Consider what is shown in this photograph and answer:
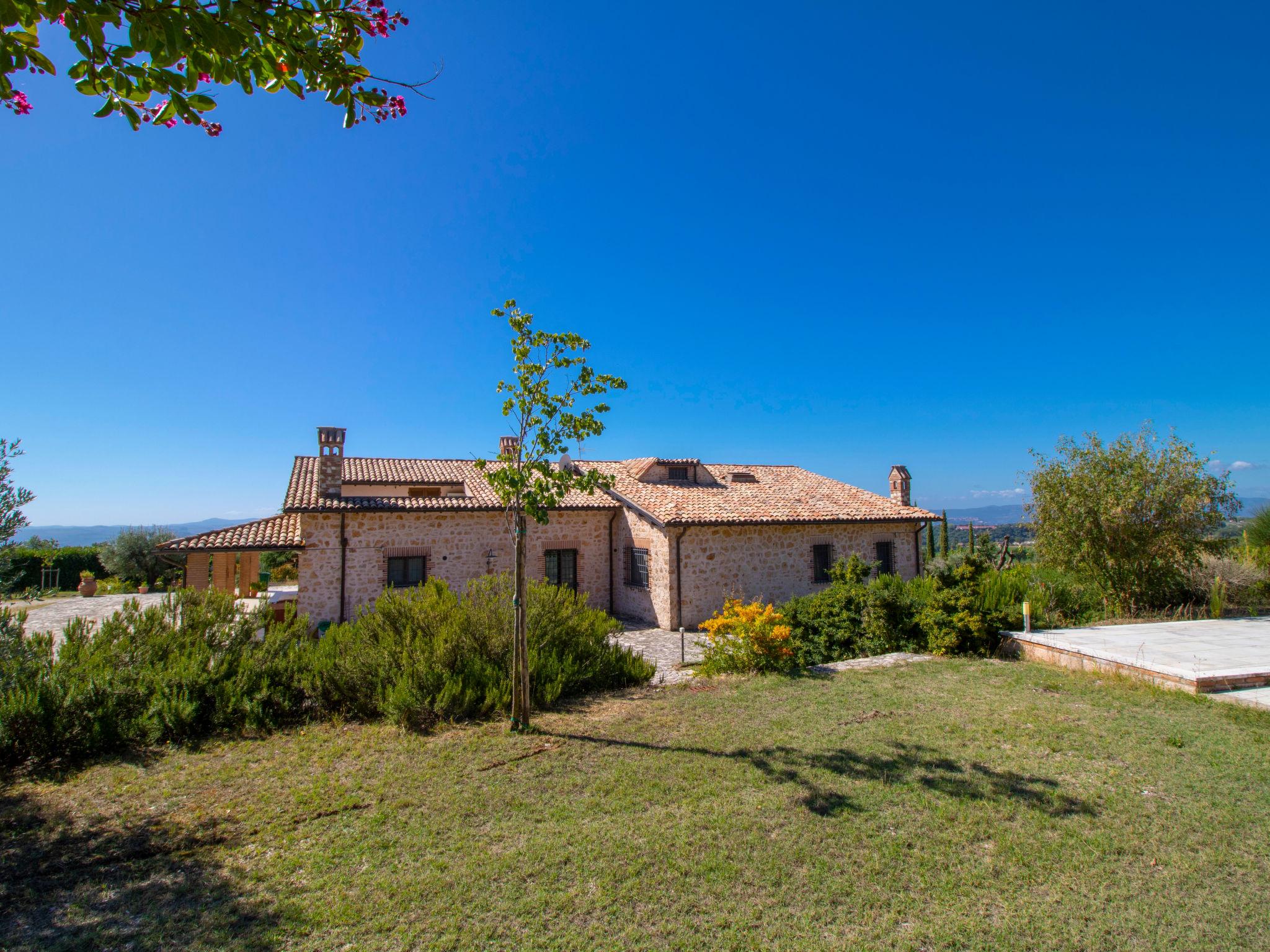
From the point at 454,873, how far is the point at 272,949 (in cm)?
100

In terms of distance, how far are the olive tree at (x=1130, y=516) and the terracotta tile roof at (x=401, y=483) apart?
423 inches

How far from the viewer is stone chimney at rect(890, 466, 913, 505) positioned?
19812 millimetres

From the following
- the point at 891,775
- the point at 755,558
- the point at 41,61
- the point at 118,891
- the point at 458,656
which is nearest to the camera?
the point at 41,61

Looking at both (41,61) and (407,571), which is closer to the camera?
(41,61)

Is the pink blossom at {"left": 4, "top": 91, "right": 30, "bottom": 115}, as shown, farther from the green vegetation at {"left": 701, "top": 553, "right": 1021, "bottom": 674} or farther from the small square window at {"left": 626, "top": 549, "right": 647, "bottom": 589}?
the small square window at {"left": 626, "top": 549, "right": 647, "bottom": 589}

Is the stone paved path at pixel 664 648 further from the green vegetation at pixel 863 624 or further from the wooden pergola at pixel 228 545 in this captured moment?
the wooden pergola at pixel 228 545

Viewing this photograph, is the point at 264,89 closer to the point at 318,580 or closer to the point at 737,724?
the point at 737,724

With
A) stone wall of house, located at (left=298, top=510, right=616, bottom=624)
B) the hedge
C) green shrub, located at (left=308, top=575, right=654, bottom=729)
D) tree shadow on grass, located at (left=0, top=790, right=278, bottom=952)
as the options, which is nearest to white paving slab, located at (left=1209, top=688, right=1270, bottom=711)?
green shrub, located at (left=308, top=575, right=654, bottom=729)

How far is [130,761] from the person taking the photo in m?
5.96

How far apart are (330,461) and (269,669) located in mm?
8650

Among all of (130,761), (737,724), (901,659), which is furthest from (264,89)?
(901,659)

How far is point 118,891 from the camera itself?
373 cm

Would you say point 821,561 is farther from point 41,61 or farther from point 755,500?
point 41,61

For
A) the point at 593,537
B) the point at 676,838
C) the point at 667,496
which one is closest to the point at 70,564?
the point at 593,537
